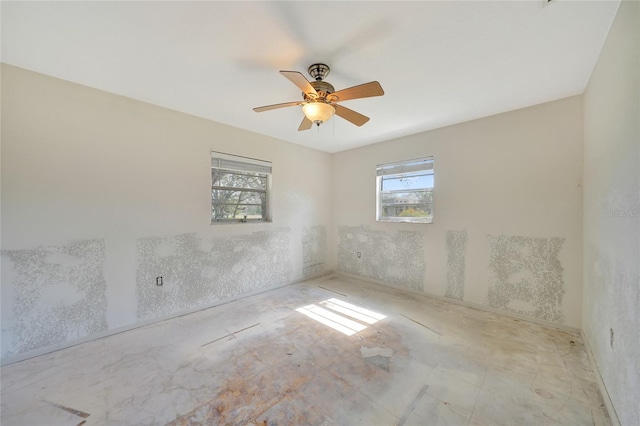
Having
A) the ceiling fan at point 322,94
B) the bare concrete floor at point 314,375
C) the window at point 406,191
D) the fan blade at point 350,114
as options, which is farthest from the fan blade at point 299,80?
the window at point 406,191

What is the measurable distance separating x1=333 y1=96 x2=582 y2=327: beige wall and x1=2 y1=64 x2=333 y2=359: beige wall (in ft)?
8.71

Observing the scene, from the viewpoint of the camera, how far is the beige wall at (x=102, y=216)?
6.45 ft

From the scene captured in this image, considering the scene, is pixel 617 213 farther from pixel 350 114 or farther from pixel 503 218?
pixel 350 114

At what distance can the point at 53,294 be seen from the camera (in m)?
2.10

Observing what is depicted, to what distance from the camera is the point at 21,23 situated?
1.50 meters

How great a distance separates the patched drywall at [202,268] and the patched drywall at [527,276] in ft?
9.85

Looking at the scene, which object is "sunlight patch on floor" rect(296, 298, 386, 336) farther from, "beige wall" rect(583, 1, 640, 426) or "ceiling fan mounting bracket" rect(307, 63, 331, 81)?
"ceiling fan mounting bracket" rect(307, 63, 331, 81)

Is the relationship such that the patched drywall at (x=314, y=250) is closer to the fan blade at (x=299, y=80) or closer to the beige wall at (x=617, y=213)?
the fan blade at (x=299, y=80)

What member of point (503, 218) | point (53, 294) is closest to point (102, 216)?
point (53, 294)

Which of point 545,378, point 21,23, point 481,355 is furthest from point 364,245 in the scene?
point 21,23

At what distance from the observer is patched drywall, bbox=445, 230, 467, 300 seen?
3152mm

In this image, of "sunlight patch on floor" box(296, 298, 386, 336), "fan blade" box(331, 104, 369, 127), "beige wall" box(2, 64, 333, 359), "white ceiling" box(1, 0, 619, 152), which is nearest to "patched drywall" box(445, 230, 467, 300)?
"sunlight patch on floor" box(296, 298, 386, 336)

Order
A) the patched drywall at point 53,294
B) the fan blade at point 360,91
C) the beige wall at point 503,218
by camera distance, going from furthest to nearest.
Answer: the beige wall at point 503,218 → the patched drywall at point 53,294 → the fan blade at point 360,91

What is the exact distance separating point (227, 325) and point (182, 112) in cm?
258
